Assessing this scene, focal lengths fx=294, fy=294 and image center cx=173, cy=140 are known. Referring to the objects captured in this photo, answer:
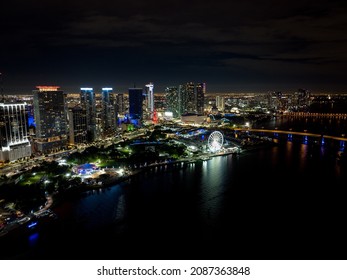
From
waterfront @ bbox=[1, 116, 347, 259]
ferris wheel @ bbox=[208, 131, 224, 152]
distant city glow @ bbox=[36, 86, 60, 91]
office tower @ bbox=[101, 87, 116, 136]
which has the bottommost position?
waterfront @ bbox=[1, 116, 347, 259]

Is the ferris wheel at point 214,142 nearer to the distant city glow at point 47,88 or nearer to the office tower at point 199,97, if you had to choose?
the distant city glow at point 47,88

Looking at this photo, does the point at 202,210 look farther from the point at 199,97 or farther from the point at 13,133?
the point at 199,97

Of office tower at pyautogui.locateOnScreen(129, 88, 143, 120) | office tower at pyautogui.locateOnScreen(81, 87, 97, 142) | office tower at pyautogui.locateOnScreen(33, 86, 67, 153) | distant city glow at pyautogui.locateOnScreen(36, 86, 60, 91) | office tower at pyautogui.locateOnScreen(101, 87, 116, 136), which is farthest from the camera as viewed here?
office tower at pyautogui.locateOnScreen(129, 88, 143, 120)

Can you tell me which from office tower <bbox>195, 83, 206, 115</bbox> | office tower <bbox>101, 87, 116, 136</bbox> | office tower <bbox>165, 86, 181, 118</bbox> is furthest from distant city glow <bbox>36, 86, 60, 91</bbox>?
office tower <bbox>195, 83, 206, 115</bbox>

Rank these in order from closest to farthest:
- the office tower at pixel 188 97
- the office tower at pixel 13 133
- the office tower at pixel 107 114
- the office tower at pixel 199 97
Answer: the office tower at pixel 13 133, the office tower at pixel 107 114, the office tower at pixel 188 97, the office tower at pixel 199 97

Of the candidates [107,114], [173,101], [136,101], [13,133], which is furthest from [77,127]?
[173,101]

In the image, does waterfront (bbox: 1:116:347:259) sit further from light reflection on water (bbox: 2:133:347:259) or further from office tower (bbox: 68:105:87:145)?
office tower (bbox: 68:105:87:145)

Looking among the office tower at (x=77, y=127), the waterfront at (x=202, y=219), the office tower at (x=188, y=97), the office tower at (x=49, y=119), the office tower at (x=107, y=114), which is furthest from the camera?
the office tower at (x=188, y=97)

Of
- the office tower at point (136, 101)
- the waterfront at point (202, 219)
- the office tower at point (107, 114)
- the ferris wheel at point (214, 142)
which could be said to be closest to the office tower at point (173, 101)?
the office tower at point (136, 101)

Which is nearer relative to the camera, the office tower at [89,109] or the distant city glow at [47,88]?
the distant city glow at [47,88]
